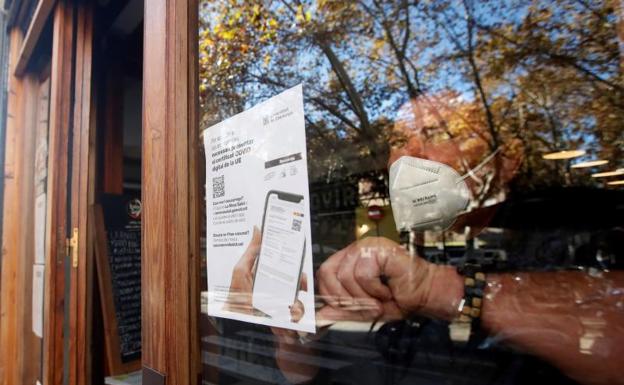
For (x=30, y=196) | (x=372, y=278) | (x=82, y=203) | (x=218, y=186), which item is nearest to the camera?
(x=372, y=278)

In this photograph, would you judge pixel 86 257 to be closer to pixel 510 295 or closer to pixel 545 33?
pixel 510 295

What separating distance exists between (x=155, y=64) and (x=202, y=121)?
19cm

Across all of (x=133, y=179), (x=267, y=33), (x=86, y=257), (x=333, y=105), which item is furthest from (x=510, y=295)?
(x=333, y=105)

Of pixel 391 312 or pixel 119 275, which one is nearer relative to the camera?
pixel 391 312

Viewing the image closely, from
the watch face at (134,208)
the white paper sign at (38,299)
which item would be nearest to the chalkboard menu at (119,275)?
the watch face at (134,208)

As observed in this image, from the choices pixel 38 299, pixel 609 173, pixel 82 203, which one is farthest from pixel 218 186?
pixel 609 173

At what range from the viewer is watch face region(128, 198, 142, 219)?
2.21m

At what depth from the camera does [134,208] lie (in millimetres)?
2240

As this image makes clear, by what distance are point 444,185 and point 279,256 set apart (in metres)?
0.40

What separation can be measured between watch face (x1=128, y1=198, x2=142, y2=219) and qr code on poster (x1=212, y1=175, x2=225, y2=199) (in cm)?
129

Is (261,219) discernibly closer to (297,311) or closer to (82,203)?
(297,311)

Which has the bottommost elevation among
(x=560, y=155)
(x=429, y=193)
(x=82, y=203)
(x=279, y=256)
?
Result: (x=279, y=256)

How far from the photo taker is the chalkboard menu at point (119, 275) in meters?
1.95

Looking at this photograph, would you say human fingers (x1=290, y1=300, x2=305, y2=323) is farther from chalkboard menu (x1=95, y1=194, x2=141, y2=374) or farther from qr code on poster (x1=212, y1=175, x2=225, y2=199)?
chalkboard menu (x1=95, y1=194, x2=141, y2=374)
